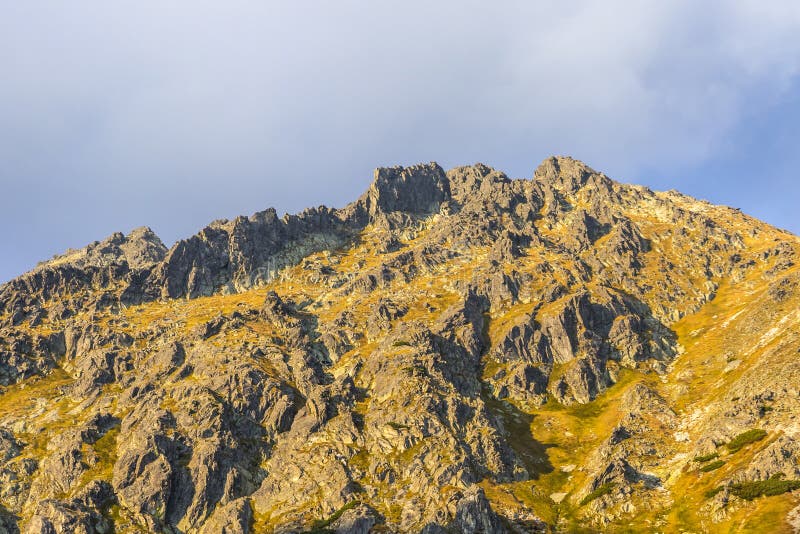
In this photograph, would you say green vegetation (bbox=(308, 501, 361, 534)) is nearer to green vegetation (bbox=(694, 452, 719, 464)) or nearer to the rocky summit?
the rocky summit

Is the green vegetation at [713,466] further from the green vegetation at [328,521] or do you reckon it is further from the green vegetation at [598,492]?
the green vegetation at [328,521]

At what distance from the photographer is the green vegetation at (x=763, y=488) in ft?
331

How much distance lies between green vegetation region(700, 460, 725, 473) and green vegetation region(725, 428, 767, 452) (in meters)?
5.53

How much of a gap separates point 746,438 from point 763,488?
78.2 ft

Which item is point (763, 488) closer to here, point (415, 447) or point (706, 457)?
point (706, 457)

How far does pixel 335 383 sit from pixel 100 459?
244 ft

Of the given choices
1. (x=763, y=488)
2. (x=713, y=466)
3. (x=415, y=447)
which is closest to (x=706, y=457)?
(x=713, y=466)

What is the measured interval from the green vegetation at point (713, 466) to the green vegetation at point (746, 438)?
5.53 m

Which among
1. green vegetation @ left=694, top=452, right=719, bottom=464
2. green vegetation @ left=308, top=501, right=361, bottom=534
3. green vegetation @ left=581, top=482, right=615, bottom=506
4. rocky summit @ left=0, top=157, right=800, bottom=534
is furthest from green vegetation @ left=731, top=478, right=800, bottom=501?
green vegetation @ left=308, top=501, right=361, bottom=534

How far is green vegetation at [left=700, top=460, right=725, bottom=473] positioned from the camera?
123 m

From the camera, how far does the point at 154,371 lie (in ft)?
647

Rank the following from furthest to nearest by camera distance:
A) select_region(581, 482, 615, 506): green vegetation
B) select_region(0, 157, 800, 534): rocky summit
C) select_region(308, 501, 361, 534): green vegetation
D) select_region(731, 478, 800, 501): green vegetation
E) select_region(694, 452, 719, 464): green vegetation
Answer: select_region(581, 482, 615, 506): green vegetation < select_region(694, 452, 719, 464): green vegetation < select_region(308, 501, 361, 534): green vegetation < select_region(0, 157, 800, 534): rocky summit < select_region(731, 478, 800, 501): green vegetation

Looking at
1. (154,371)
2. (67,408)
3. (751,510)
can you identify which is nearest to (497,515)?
(751,510)

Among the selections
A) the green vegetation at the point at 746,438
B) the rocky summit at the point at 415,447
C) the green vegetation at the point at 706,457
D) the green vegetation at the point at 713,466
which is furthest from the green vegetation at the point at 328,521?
the green vegetation at the point at 746,438
